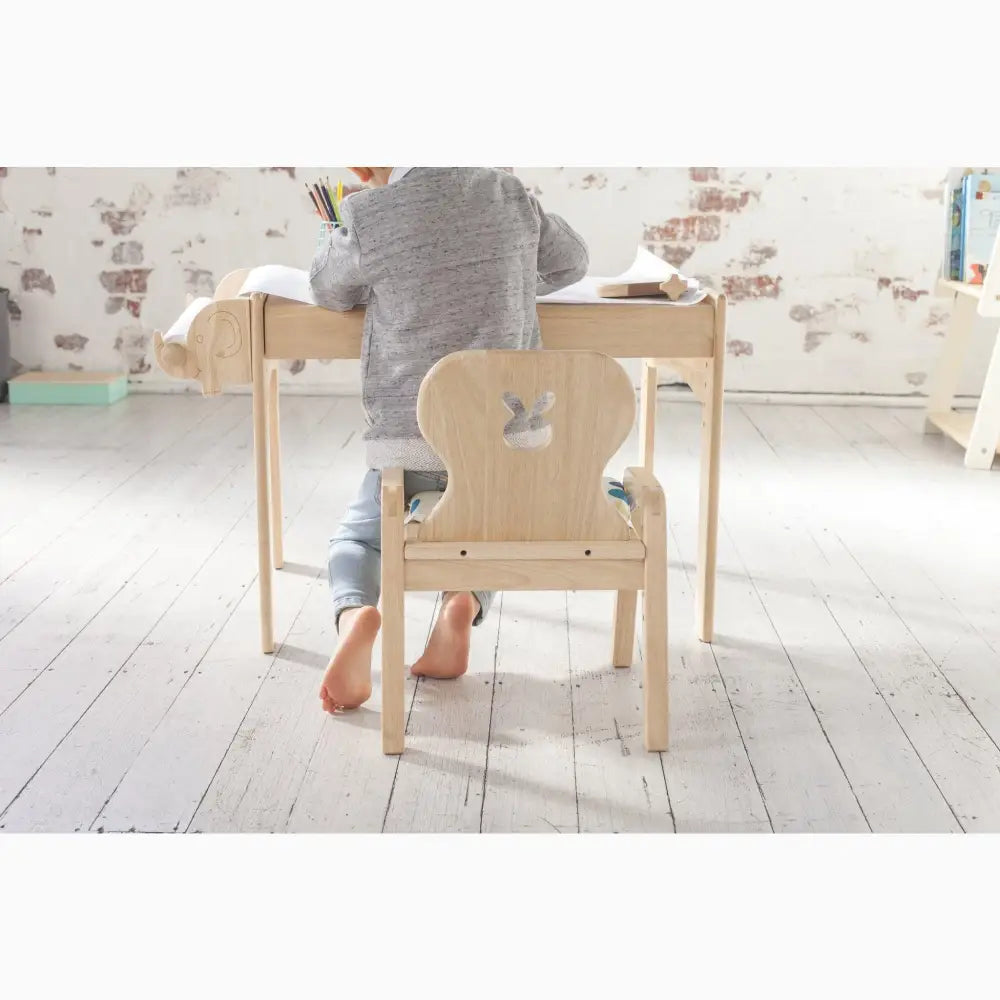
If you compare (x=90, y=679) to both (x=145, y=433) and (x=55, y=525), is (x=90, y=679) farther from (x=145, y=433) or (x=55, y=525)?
(x=145, y=433)

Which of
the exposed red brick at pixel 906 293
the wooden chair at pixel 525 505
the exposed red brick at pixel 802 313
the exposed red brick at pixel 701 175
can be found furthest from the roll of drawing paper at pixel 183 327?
the exposed red brick at pixel 906 293

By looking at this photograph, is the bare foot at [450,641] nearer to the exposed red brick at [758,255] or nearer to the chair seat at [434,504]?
the chair seat at [434,504]

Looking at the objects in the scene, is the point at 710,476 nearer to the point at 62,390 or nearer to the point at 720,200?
the point at 720,200

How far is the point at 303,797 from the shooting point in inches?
73.4

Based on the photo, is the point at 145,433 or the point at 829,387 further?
the point at 829,387

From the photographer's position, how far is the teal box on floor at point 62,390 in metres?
4.57

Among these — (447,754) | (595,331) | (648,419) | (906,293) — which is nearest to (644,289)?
(595,331)

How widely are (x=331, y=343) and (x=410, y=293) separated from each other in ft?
0.76

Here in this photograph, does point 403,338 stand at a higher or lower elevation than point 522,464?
higher

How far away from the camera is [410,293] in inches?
80.6

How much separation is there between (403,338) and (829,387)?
9.87ft

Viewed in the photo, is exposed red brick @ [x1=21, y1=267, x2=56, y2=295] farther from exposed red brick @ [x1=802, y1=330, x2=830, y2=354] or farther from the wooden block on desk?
the wooden block on desk
